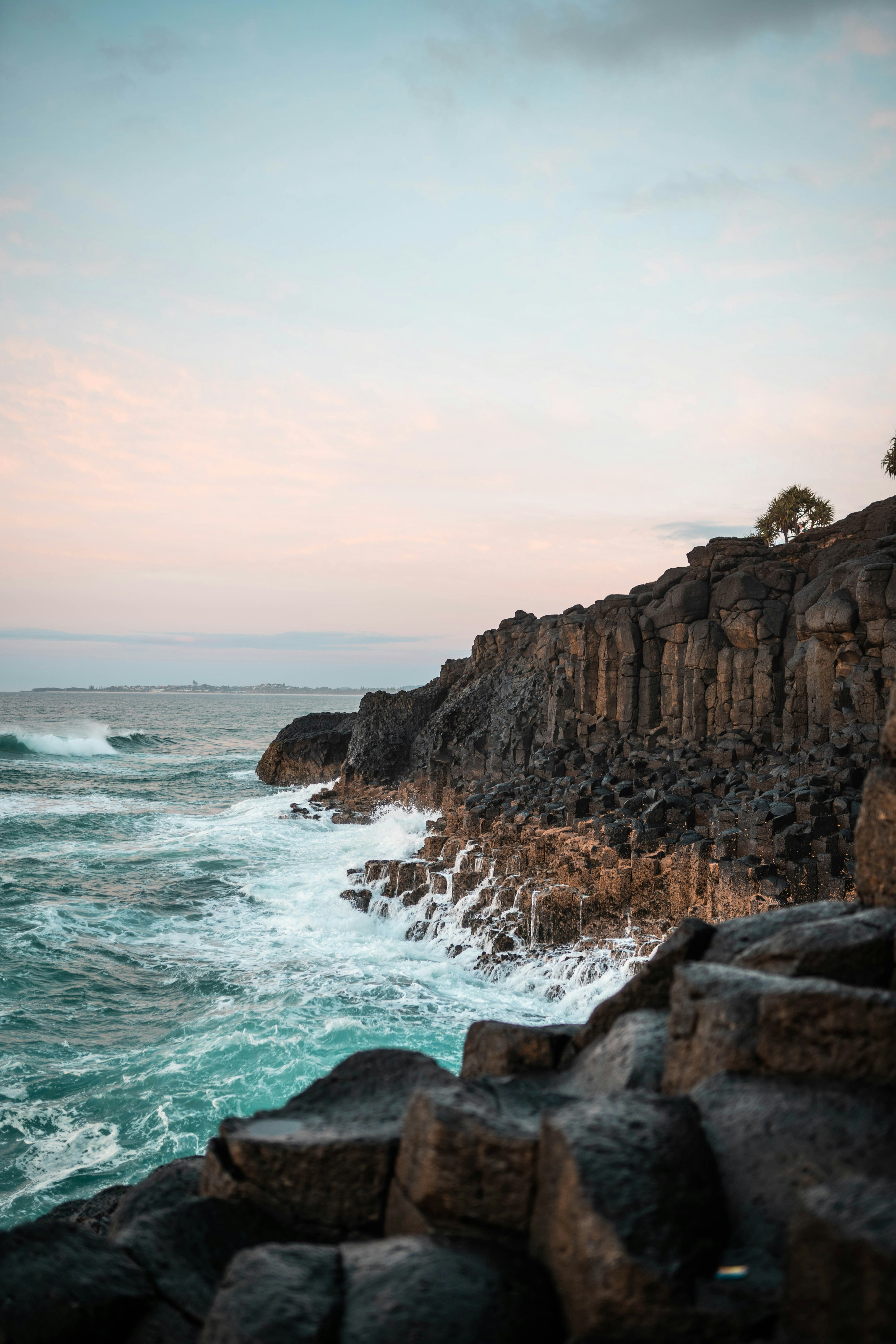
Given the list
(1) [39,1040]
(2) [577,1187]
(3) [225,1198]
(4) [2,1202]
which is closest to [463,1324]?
(2) [577,1187]

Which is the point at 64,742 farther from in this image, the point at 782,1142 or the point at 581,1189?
the point at 782,1142

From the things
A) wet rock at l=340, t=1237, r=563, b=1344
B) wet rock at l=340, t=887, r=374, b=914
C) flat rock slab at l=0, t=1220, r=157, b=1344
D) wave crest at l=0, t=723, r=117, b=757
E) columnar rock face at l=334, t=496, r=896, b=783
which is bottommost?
wave crest at l=0, t=723, r=117, b=757

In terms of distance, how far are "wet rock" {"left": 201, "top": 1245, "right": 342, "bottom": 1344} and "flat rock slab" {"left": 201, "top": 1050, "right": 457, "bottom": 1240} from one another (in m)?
0.62

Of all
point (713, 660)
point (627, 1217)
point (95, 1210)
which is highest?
point (713, 660)

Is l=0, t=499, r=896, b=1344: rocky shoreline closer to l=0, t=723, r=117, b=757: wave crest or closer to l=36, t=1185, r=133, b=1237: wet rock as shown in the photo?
l=36, t=1185, r=133, b=1237: wet rock

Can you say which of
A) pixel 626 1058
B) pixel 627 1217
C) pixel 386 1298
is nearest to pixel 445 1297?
pixel 386 1298

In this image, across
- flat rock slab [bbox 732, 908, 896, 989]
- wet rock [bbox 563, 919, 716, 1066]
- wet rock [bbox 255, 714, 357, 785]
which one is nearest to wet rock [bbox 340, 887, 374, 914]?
wet rock [bbox 563, 919, 716, 1066]

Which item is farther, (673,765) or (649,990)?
(673,765)

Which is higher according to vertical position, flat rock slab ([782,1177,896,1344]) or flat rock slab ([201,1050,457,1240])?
flat rock slab ([782,1177,896,1344])

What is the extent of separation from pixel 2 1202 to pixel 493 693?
35.2m

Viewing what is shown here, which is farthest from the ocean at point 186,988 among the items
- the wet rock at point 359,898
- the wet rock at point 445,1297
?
the wet rock at point 445,1297

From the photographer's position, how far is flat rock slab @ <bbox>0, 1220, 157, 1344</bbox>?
3.41m

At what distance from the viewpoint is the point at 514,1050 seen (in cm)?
542

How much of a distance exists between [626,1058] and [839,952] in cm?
140
